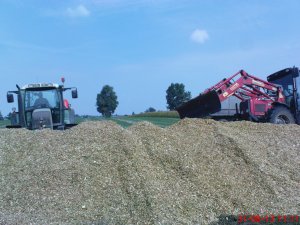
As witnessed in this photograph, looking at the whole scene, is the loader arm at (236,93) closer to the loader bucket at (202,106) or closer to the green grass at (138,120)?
the loader bucket at (202,106)

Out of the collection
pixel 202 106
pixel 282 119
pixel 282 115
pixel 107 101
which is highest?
pixel 107 101

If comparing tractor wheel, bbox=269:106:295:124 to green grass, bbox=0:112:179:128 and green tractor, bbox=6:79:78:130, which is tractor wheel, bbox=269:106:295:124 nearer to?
green grass, bbox=0:112:179:128

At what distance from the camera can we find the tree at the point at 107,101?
7381 centimetres

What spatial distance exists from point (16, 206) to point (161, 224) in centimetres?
232

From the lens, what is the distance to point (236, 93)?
15375 millimetres

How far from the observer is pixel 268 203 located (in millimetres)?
7133

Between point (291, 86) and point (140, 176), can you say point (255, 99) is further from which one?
point (140, 176)

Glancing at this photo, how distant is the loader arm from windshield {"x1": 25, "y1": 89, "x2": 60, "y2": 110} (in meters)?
5.00

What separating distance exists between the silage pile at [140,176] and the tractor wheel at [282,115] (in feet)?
15.4

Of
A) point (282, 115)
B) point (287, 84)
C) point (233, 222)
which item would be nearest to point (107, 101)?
point (287, 84)

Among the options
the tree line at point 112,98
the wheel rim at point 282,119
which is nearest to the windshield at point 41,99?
the wheel rim at point 282,119

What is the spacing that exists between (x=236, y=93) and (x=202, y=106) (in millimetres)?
1300

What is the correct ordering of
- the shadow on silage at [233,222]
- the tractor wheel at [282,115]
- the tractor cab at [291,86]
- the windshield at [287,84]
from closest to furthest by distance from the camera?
1. the shadow on silage at [233,222]
2. the tractor wheel at [282,115]
3. the tractor cab at [291,86]
4. the windshield at [287,84]

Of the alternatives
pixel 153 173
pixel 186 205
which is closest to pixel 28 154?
pixel 153 173
